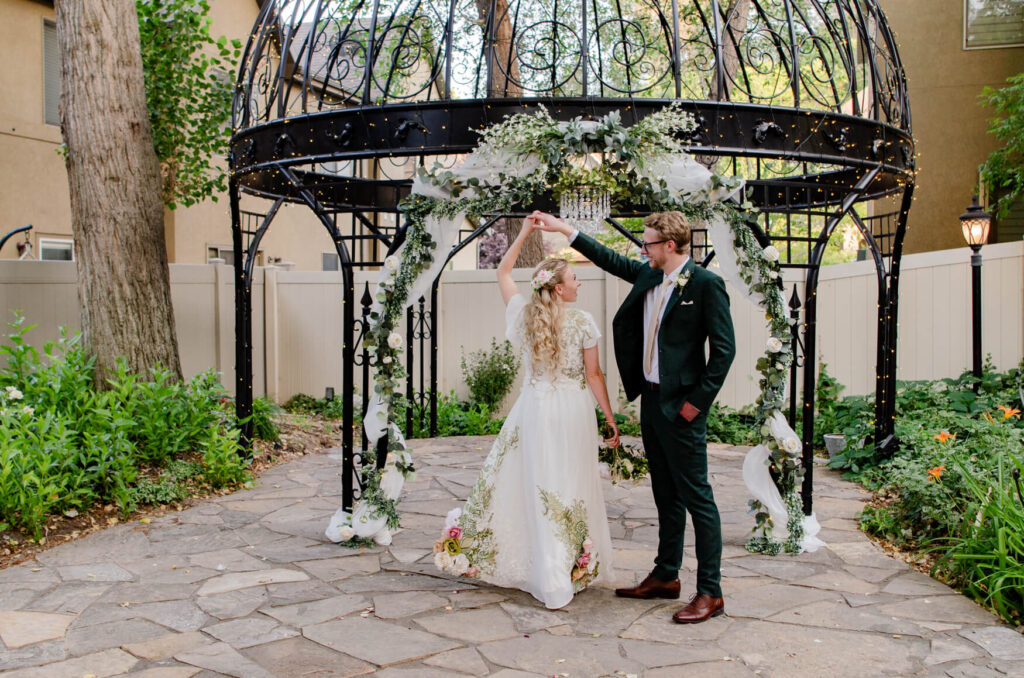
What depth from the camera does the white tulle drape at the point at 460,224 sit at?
5148 mm

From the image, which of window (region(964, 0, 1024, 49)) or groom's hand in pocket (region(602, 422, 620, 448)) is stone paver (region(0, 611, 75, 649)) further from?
window (region(964, 0, 1024, 49))

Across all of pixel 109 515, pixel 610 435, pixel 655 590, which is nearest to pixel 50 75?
pixel 109 515

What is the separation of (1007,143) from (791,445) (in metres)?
9.27

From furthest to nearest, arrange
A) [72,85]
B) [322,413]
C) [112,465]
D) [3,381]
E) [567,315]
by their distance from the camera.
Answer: [322,413], [72,85], [3,381], [112,465], [567,315]

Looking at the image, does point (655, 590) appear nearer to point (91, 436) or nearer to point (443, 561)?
point (443, 561)

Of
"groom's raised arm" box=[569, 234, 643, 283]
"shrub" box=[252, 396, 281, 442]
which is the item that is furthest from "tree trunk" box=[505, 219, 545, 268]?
"groom's raised arm" box=[569, 234, 643, 283]

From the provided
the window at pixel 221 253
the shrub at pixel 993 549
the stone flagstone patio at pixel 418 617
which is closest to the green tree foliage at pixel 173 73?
the stone flagstone patio at pixel 418 617

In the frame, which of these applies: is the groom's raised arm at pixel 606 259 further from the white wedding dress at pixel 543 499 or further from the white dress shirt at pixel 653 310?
the white wedding dress at pixel 543 499

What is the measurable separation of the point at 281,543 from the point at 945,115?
40.2 feet

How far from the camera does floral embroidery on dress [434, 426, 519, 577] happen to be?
4715mm

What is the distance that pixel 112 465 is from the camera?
245 inches

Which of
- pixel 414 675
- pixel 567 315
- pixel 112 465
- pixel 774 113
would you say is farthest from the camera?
pixel 112 465

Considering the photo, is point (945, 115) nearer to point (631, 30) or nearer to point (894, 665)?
point (631, 30)

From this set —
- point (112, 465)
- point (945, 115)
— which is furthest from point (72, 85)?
point (945, 115)
